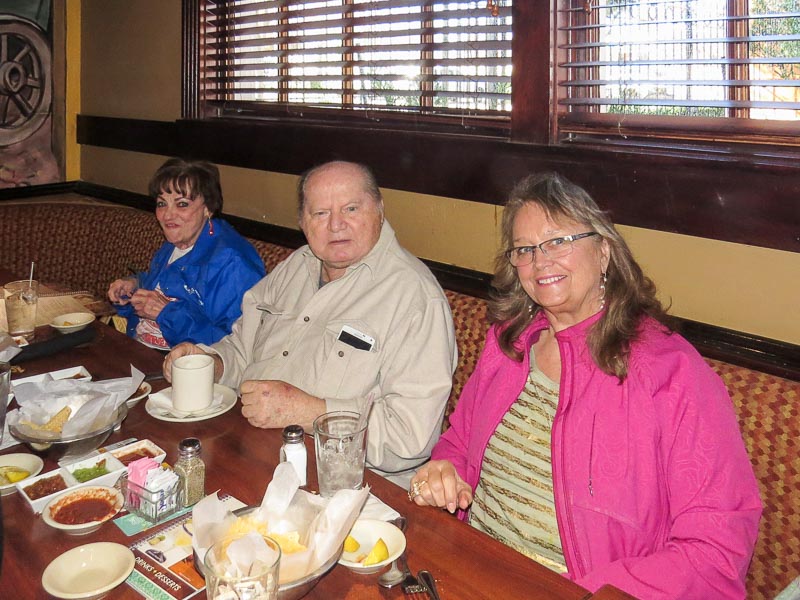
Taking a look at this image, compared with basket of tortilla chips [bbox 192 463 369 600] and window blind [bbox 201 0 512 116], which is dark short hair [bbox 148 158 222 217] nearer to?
window blind [bbox 201 0 512 116]

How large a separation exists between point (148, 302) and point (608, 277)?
5.94 ft

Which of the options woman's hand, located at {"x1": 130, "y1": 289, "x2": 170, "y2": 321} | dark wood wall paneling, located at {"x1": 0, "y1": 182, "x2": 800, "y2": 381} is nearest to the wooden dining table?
dark wood wall paneling, located at {"x1": 0, "y1": 182, "x2": 800, "y2": 381}

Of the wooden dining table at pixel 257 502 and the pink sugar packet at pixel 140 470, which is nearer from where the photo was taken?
the wooden dining table at pixel 257 502

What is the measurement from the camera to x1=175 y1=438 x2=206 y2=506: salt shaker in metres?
1.38

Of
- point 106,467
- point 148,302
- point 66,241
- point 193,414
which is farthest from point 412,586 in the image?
point 66,241

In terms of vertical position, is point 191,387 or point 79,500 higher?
point 191,387

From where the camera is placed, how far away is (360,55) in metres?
2.91

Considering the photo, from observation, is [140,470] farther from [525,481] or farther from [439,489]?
[525,481]

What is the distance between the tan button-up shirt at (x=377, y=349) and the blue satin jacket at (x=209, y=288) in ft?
1.32

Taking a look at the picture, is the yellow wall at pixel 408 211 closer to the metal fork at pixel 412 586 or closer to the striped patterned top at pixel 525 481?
the striped patterned top at pixel 525 481

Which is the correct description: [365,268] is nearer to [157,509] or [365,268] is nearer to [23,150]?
[157,509]

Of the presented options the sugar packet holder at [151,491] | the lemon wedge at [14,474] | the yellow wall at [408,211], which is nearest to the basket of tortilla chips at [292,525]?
the sugar packet holder at [151,491]

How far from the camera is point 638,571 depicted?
1384 mm

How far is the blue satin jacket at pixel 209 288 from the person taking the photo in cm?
273
